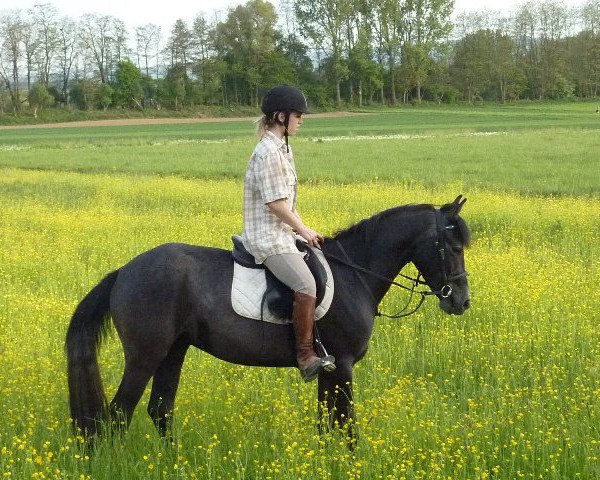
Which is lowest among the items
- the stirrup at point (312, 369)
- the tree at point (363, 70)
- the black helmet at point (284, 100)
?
the stirrup at point (312, 369)

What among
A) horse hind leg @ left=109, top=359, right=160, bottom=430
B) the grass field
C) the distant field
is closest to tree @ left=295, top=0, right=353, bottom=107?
the distant field

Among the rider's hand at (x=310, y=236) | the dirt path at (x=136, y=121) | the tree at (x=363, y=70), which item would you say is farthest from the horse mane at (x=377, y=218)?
the tree at (x=363, y=70)

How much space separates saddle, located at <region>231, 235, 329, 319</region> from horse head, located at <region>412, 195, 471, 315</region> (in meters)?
0.81

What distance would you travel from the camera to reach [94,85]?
95.4m

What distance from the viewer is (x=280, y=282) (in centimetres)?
564

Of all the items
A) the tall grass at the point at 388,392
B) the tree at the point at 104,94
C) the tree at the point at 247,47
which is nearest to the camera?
the tall grass at the point at 388,392

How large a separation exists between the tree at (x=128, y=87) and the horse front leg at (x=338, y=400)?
95091 mm

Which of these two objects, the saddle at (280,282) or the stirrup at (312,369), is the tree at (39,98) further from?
the stirrup at (312,369)

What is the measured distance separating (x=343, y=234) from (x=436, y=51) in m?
111

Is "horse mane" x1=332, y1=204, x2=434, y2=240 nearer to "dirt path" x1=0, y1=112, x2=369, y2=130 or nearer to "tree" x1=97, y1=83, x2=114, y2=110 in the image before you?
"dirt path" x1=0, y1=112, x2=369, y2=130

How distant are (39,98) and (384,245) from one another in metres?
91.1

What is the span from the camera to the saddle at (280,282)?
558 centimetres

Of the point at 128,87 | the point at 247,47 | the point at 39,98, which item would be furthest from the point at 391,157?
the point at 247,47

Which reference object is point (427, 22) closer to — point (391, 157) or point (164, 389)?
point (391, 157)
